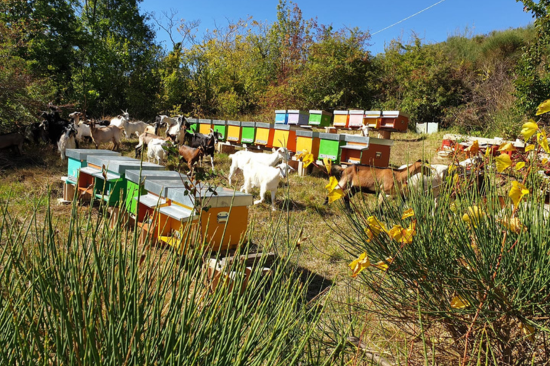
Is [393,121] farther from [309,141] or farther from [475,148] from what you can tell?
[475,148]

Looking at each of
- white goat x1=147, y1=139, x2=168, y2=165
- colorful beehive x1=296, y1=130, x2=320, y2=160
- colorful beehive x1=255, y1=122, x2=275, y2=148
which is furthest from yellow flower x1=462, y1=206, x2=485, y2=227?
colorful beehive x1=255, y1=122, x2=275, y2=148

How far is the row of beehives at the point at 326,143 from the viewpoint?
7.37 metres

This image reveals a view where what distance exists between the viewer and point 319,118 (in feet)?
36.0

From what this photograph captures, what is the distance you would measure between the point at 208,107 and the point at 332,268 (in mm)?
15843

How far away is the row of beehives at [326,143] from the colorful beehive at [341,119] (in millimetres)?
3450

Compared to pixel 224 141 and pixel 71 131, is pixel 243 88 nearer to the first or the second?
pixel 224 141

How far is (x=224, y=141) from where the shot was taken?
35.6ft

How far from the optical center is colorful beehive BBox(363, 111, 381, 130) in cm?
1088

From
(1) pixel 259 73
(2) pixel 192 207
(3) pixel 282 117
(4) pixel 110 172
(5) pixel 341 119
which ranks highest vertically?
(1) pixel 259 73

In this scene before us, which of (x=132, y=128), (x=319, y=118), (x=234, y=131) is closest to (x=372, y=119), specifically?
(x=319, y=118)

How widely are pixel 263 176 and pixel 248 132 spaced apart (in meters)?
4.13

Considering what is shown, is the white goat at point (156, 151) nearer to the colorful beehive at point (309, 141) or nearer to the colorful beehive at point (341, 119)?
the colorful beehive at point (309, 141)

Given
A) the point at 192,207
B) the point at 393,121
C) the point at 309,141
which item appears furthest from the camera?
the point at 393,121

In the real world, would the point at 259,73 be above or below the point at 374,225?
above
